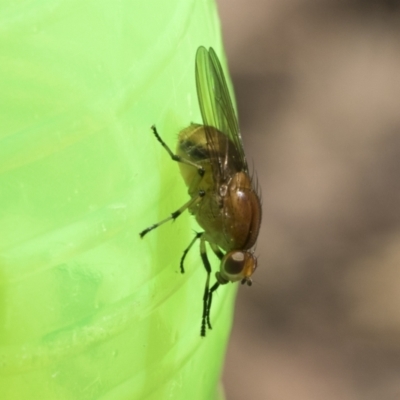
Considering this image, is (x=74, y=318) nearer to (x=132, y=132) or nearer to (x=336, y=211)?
(x=132, y=132)

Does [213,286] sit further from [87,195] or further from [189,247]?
[87,195]

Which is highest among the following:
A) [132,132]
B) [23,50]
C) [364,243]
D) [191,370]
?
[23,50]

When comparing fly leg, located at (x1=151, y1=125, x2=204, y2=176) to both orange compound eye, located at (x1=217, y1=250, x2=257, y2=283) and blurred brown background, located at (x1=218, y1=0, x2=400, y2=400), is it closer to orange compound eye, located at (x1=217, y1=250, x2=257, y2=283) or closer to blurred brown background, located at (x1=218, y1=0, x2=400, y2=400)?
orange compound eye, located at (x1=217, y1=250, x2=257, y2=283)

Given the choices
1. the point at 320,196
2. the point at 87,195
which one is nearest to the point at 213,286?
the point at 87,195

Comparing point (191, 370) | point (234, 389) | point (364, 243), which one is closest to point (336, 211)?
point (364, 243)

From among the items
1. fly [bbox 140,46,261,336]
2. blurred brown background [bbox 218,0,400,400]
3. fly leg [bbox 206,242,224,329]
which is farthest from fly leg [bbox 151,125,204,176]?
blurred brown background [bbox 218,0,400,400]

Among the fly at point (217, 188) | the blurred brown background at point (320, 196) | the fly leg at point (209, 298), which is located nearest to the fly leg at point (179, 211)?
the fly at point (217, 188)

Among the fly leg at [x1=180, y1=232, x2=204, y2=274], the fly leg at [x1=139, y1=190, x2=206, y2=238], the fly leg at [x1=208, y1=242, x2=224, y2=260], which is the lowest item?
the fly leg at [x1=208, y1=242, x2=224, y2=260]
